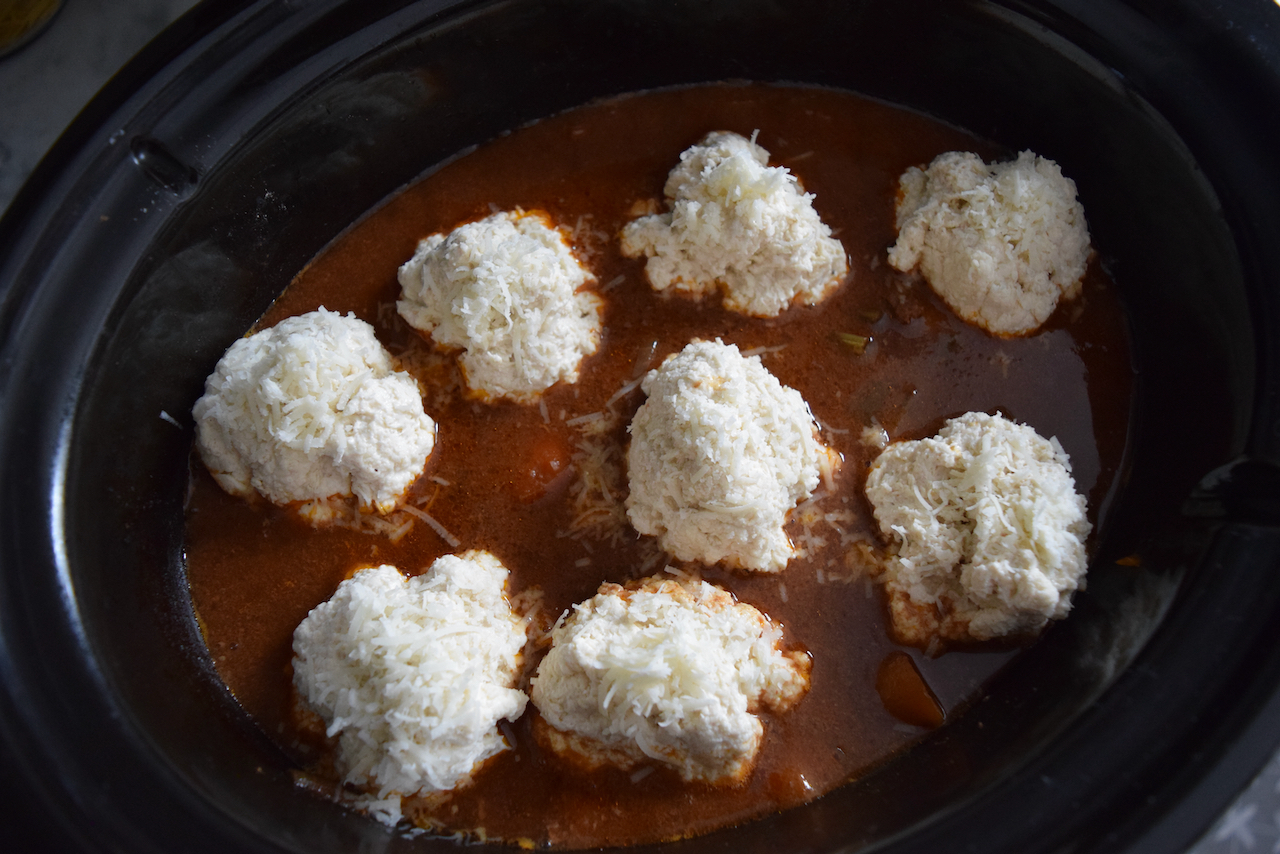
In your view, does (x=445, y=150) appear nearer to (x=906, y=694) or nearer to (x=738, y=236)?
(x=738, y=236)

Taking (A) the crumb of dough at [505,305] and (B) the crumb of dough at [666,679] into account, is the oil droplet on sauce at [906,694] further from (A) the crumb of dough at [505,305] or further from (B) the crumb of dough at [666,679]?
(A) the crumb of dough at [505,305]

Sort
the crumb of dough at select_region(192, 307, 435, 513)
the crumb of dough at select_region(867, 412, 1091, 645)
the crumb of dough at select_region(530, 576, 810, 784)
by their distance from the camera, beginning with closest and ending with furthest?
the crumb of dough at select_region(530, 576, 810, 784)
the crumb of dough at select_region(867, 412, 1091, 645)
the crumb of dough at select_region(192, 307, 435, 513)

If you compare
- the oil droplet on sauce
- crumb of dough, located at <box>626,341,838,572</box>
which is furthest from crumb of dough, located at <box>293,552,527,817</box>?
the oil droplet on sauce

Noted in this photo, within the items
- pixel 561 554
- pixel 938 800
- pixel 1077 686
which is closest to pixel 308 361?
pixel 561 554

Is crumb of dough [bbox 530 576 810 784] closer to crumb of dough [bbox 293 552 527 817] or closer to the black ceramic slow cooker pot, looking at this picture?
crumb of dough [bbox 293 552 527 817]

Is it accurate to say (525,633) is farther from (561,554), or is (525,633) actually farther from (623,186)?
(623,186)

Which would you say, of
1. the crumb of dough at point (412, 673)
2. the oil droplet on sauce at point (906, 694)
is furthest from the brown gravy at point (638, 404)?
the crumb of dough at point (412, 673)
